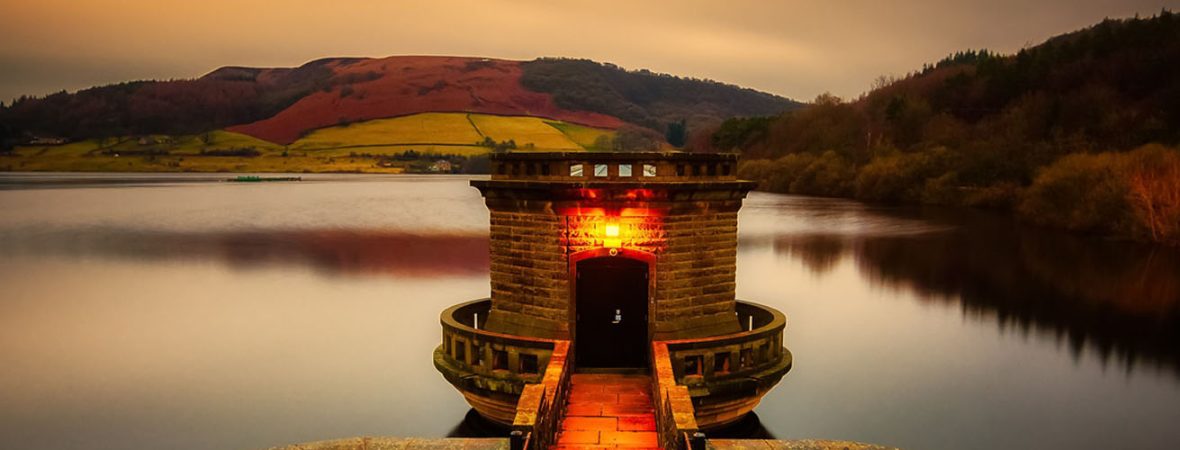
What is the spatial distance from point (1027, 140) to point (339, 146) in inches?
5051

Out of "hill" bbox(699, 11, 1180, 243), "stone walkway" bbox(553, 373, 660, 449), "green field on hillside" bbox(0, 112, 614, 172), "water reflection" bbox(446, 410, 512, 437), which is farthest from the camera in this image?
"green field on hillside" bbox(0, 112, 614, 172)

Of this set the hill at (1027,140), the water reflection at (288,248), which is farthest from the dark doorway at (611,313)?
the hill at (1027,140)

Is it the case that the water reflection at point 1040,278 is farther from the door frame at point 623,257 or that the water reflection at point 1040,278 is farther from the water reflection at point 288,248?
the water reflection at point 288,248

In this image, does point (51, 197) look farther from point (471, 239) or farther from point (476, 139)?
point (471, 239)

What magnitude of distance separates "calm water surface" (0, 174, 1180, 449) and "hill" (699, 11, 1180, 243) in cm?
347

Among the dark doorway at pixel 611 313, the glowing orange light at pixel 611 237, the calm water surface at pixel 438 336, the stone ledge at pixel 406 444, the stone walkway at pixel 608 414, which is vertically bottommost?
the calm water surface at pixel 438 336

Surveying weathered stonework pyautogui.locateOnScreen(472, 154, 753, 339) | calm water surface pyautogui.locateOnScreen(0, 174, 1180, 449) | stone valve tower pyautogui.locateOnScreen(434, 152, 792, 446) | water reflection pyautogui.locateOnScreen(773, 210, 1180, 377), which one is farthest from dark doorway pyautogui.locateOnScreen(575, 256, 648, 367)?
water reflection pyautogui.locateOnScreen(773, 210, 1180, 377)

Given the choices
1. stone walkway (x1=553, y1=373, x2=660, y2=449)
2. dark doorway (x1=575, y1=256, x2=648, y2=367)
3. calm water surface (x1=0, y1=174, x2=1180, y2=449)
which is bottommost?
calm water surface (x1=0, y1=174, x2=1180, y2=449)

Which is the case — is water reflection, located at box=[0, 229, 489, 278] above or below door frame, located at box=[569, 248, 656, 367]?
below

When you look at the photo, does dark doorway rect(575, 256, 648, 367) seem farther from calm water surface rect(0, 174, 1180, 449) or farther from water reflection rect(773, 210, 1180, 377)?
water reflection rect(773, 210, 1180, 377)

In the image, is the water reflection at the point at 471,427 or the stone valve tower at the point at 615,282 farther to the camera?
the water reflection at the point at 471,427

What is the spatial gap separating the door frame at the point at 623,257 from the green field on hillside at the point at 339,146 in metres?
121

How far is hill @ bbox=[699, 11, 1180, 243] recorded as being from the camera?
4788 centimetres

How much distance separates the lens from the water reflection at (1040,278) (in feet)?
102
